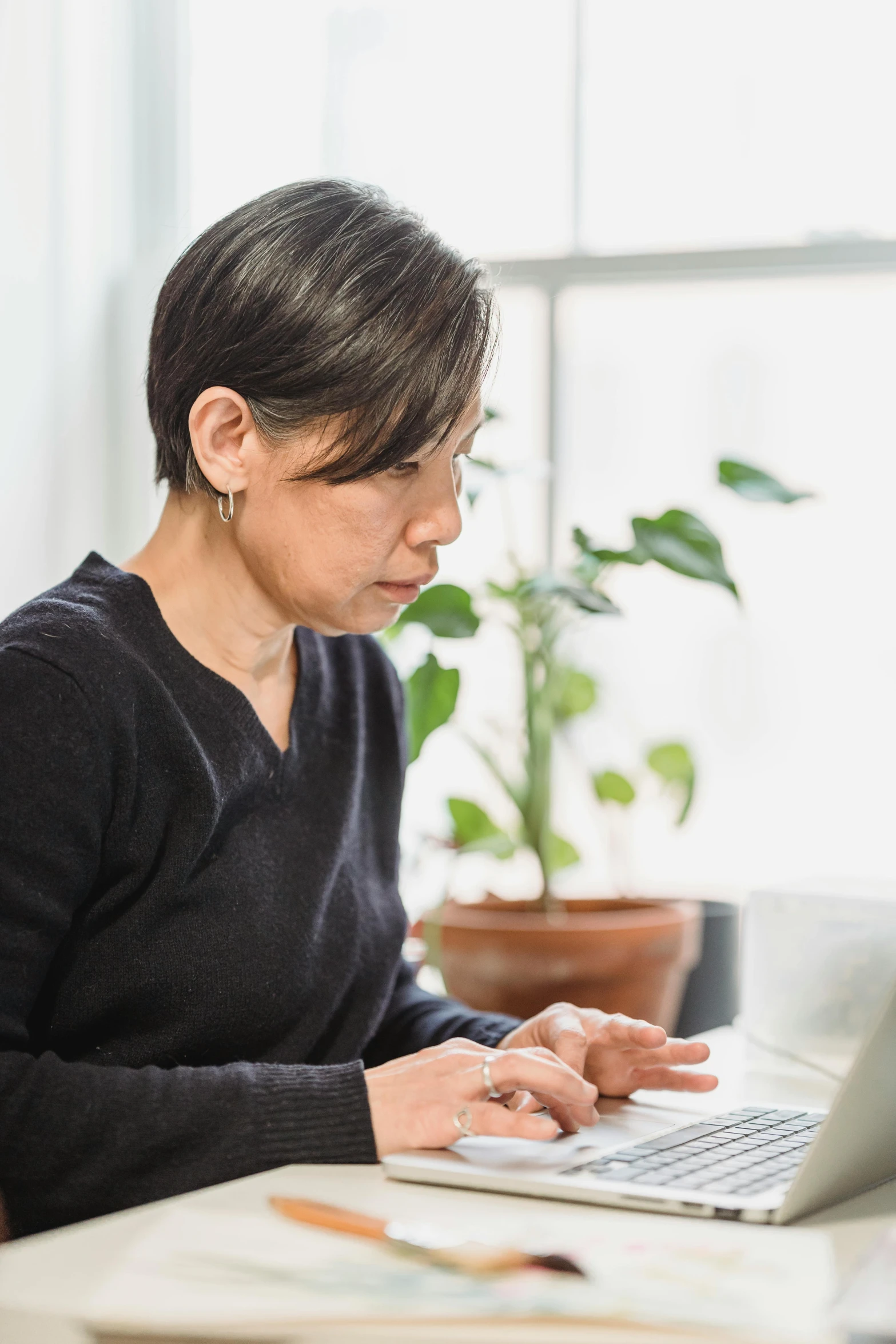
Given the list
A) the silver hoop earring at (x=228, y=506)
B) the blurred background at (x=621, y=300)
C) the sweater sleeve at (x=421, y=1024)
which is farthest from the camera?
the blurred background at (x=621, y=300)

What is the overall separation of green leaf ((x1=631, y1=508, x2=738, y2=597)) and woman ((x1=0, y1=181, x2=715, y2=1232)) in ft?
1.64

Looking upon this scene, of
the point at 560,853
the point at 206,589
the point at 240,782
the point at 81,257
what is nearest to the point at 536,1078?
the point at 240,782

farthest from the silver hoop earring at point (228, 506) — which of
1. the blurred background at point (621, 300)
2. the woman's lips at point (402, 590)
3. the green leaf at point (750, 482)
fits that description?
the blurred background at point (621, 300)

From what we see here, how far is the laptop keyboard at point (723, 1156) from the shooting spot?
0.81m

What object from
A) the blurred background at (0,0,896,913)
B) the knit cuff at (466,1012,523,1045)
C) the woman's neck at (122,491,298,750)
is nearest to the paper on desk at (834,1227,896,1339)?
the knit cuff at (466,1012,523,1045)

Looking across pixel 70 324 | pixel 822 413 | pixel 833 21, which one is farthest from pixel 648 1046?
pixel 833 21

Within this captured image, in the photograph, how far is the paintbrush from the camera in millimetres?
656

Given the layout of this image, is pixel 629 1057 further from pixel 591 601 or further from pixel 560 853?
pixel 560 853

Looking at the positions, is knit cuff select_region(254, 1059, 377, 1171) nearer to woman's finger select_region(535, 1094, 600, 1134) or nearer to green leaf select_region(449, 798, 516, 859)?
woman's finger select_region(535, 1094, 600, 1134)

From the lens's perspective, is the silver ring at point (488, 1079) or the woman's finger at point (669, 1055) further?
the woman's finger at point (669, 1055)

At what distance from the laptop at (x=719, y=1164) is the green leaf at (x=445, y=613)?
908mm

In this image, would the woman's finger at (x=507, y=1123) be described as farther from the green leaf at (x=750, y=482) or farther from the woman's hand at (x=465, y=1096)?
the green leaf at (x=750, y=482)

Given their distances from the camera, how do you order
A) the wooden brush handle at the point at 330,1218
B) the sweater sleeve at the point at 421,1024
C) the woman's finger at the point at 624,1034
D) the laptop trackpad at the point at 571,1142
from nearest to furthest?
the wooden brush handle at the point at 330,1218
the laptop trackpad at the point at 571,1142
the woman's finger at the point at 624,1034
the sweater sleeve at the point at 421,1024

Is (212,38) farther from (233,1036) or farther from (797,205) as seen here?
(233,1036)
